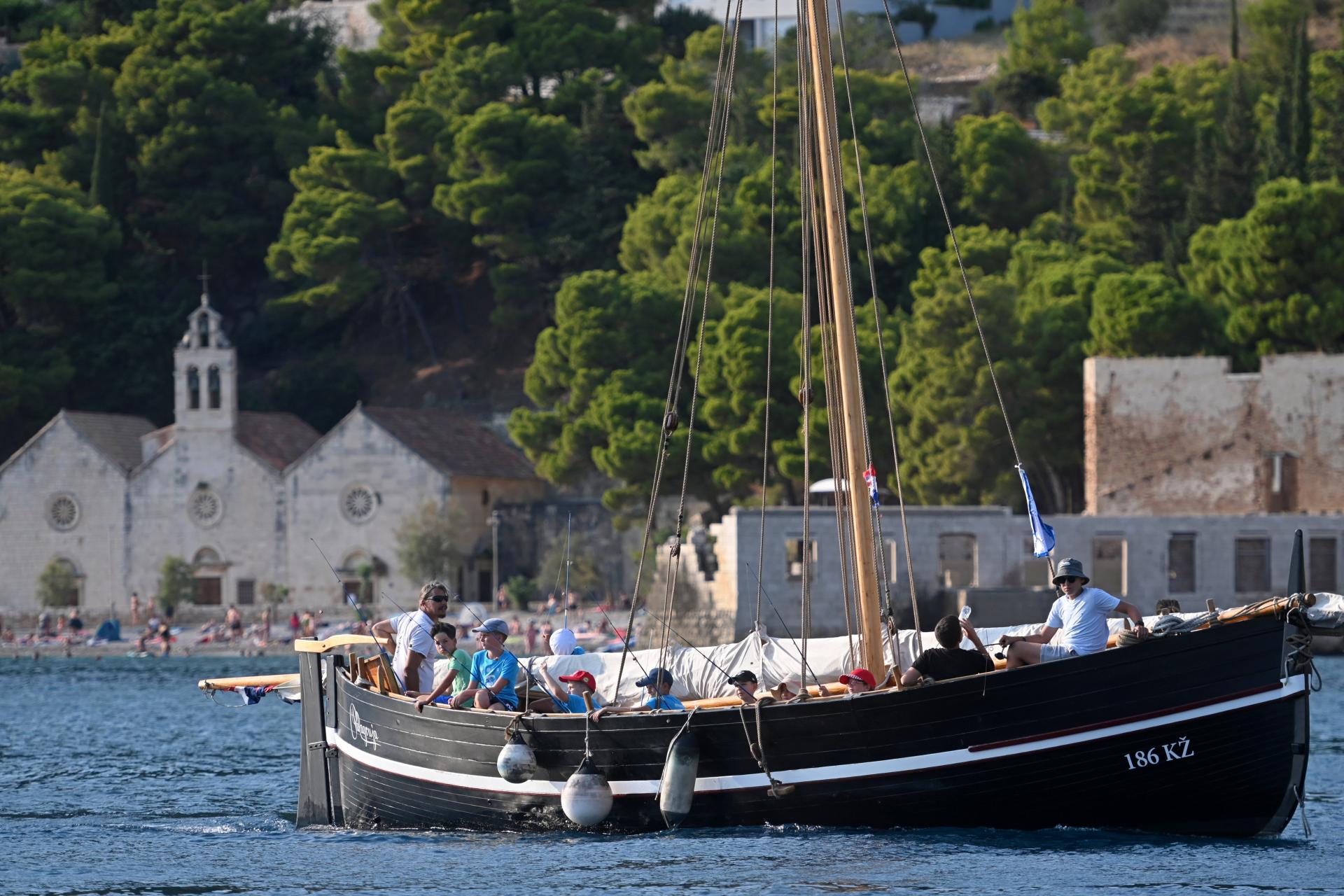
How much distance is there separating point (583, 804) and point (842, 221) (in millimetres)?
5067

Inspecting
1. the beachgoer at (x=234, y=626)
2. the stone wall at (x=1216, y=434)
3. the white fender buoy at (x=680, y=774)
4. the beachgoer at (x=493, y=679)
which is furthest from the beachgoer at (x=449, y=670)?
the beachgoer at (x=234, y=626)

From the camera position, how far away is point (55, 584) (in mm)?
70438


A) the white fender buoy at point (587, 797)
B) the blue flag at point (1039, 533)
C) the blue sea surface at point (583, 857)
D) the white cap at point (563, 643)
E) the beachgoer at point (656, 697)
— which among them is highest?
the blue flag at point (1039, 533)

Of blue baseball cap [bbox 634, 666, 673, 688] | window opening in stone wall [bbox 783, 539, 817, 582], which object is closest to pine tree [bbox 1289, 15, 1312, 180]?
window opening in stone wall [bbox 783, 539, 817, 582]

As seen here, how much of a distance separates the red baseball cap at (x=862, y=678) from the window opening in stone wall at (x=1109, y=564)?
3335 centimetres

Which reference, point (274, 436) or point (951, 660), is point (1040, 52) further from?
point (951, 660)

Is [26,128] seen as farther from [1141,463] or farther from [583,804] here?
[583,804]

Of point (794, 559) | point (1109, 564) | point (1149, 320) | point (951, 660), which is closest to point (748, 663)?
point (951, 660)

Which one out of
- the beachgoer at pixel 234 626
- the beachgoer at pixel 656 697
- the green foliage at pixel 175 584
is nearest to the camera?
the beachgoer at pixel 656 697

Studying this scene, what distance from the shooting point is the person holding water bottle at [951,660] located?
1761 centimetres

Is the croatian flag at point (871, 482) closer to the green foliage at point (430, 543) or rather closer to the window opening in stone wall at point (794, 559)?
the window opening in stone wall at point (794, 559)

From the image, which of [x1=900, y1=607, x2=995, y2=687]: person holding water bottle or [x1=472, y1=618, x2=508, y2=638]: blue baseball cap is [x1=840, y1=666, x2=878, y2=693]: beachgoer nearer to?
[x1=900, y1=607, x2=995, y2=687]: person holding water bottle

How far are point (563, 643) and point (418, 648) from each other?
2113 mm

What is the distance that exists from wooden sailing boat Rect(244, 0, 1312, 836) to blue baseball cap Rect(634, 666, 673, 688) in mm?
801
